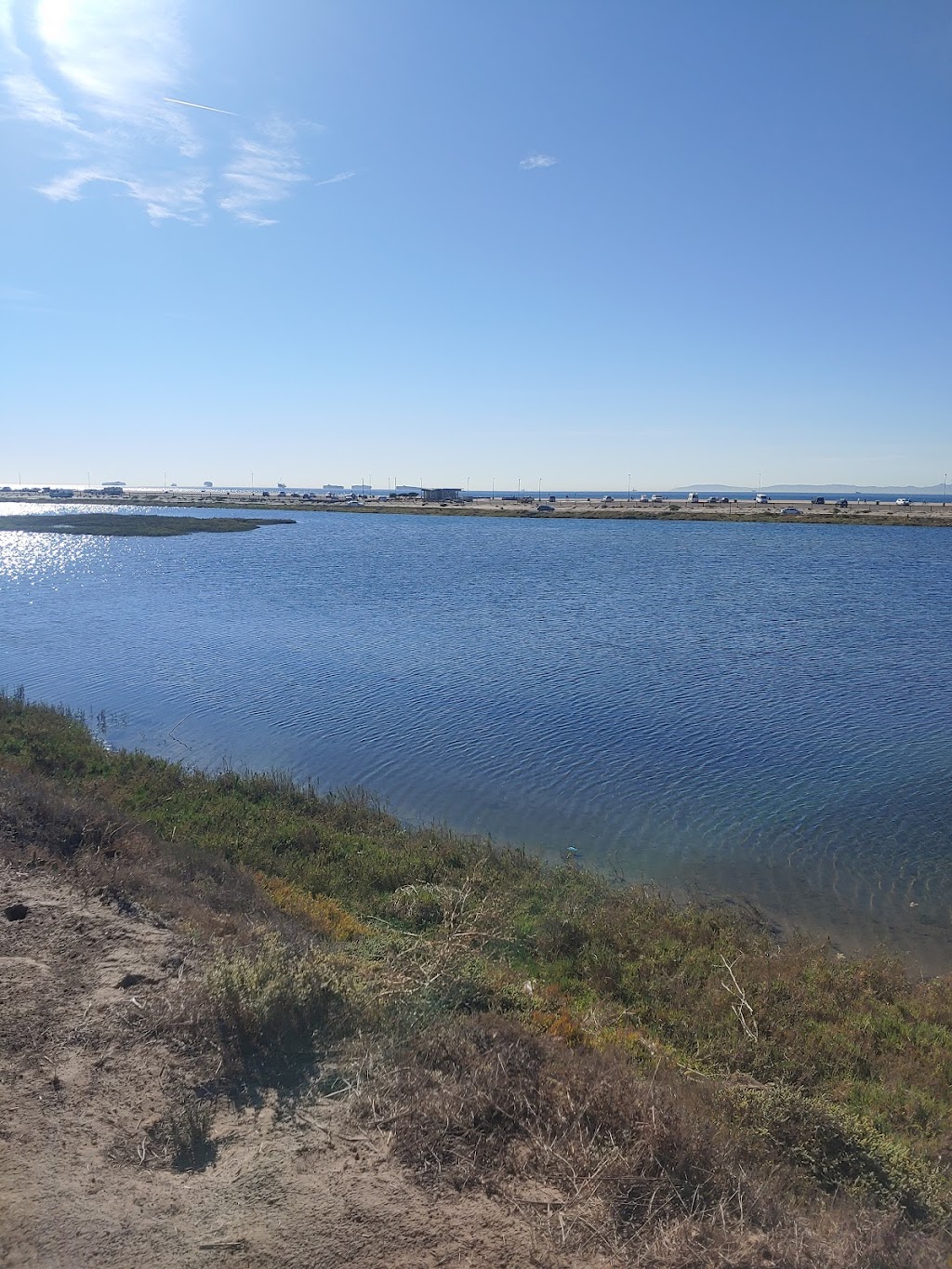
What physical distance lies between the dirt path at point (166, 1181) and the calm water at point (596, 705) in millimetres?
9278

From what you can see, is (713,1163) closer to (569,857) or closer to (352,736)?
(569,857)

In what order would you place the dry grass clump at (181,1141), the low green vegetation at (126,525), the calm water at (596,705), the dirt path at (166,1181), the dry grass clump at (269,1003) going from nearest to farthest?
the dirt path at (166,1181)
the dry grass clump at (181,1141)
the dry grass clump at (269,1003)
the calm water at (596,705)
the low green vegetation at (126,525)

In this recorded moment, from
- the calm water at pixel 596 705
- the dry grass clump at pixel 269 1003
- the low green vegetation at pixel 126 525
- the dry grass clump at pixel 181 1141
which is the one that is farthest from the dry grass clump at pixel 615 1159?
the low green vegetation at pixel 126 525

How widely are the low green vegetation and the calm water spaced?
2032 inches

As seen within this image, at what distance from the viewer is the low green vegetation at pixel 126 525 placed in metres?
107

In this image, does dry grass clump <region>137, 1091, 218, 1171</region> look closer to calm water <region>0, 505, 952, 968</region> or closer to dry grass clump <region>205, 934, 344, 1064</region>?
dry grass clump <region>205, 934, 344, 1064</region>

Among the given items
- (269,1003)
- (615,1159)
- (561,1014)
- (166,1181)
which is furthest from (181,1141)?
(561,1014)

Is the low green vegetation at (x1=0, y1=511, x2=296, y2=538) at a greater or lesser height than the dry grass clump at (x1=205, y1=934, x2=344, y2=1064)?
greater

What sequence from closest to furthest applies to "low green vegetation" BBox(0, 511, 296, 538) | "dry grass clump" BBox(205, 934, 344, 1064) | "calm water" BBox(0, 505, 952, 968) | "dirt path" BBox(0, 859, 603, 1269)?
"dirt path" BBox(0, 859, 603, 1269)
"dry grass clump" BBox(205, 934, 344, 1064)
"calm water" BBox(0, 505, 952, 968)
"low green vegetation" BBox(0, 511, 296, 538)

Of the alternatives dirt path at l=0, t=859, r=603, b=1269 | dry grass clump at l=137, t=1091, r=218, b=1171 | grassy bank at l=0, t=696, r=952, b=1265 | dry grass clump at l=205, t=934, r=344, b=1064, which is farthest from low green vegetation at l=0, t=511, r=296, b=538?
dry grass clump at l=137, t=1091, r=218, b=1171

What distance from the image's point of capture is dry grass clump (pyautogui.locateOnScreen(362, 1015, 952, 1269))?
198 inches

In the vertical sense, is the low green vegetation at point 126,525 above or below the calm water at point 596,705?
above

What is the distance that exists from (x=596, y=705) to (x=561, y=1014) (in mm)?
16292

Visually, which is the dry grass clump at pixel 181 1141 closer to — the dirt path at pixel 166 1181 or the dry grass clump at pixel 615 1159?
the dirt path at pixel 166 1181
